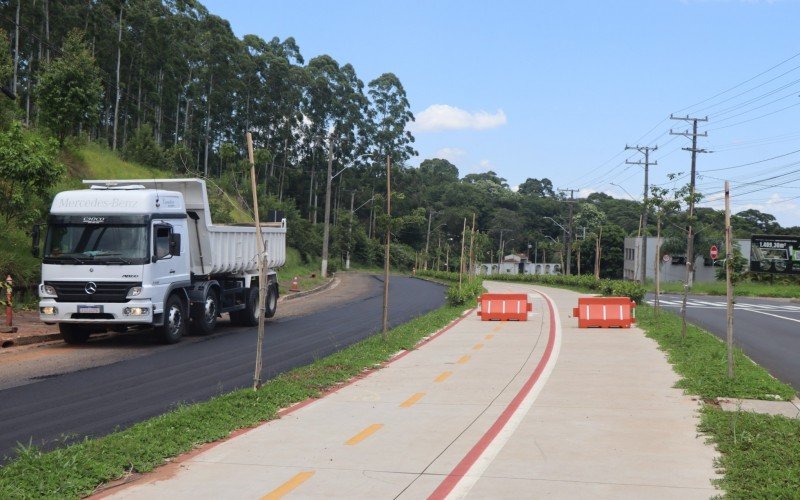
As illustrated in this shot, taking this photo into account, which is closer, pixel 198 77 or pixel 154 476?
pixel 154 476

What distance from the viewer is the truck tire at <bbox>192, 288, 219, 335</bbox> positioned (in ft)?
66.2

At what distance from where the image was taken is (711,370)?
13.8 metres

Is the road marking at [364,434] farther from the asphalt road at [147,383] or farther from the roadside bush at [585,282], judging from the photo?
the roadside bush at [585,282]

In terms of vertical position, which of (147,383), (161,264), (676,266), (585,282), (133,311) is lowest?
(147,383)

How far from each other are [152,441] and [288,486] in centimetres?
208

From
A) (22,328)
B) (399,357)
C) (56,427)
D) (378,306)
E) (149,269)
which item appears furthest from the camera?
(378,306)

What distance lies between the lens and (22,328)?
19.2 m

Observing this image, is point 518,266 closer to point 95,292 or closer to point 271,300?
point 271,300

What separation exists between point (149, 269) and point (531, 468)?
39.1 ft

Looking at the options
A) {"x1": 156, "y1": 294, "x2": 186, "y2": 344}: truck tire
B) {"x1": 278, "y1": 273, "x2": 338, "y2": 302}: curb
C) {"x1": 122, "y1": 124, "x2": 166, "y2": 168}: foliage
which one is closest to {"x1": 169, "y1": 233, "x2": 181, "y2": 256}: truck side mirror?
{"x1": 156, "y1": 294, "x2": 186, "y2": 344}: truck tire

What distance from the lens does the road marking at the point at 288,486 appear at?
6.94 metres

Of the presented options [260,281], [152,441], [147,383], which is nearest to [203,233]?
[147,383]

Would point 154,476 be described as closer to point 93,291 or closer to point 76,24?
point 93,291

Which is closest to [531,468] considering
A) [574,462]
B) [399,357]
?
[574,462]
